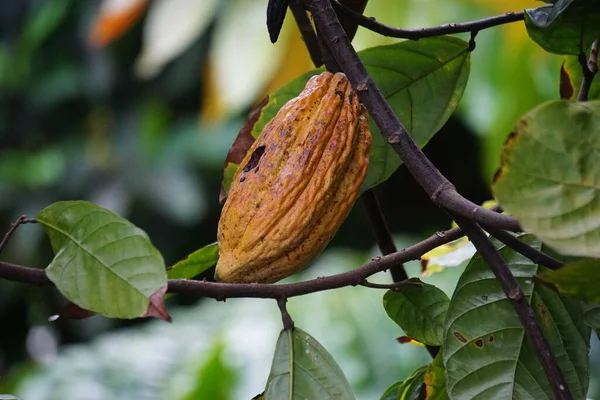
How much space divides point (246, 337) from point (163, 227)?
6.69ft

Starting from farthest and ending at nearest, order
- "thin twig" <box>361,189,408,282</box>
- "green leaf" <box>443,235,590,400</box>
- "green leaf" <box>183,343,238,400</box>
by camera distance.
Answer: "green leaf" <box>183,343,238,400</box> < "thin twig" <box>361,189,408,282</box> < "green leaf" <box>443,235,590,400</box>

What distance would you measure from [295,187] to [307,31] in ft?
0.80

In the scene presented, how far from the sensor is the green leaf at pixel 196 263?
24.0 inches

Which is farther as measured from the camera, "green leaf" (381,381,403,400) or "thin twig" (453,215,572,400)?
"green leaf" (381,381,403,400)

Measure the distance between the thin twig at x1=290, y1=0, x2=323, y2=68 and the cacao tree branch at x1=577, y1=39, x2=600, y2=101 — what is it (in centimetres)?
23

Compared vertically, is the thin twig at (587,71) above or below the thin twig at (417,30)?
below

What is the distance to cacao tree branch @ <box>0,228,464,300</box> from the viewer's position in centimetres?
46

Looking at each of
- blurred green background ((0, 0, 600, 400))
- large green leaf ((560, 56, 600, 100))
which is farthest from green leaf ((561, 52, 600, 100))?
blurred green background ((0, 0, 600, 400))

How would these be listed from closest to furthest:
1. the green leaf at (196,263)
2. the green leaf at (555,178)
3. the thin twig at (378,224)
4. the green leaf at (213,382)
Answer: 1. the green leaf at (555,178)
2. the green leaf at (196,263)
3. the thin twig at (378,224)
4. the green leaf at (213,382)

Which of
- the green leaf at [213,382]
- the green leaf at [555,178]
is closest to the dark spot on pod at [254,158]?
the green leaf at [555,178]

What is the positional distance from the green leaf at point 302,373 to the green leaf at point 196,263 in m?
0.11

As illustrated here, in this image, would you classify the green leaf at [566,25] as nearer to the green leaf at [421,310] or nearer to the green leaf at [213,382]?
the green leaf at [421,310]

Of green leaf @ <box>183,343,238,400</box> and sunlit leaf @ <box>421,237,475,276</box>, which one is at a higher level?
sunlit leaf @ <box>421,237,475,276</box>

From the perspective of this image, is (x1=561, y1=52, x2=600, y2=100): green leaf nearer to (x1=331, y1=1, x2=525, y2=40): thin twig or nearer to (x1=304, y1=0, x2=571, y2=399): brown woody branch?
(x1=331, y1=1, x2=525, y2=40): thin twig
